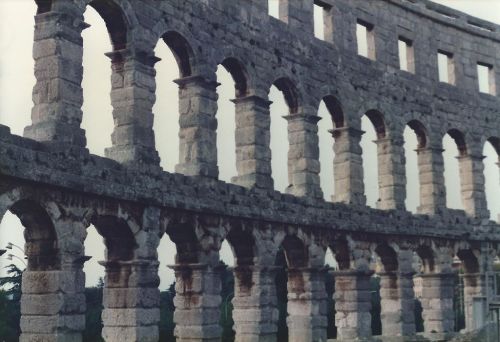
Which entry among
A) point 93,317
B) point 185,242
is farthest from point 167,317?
point 185,242

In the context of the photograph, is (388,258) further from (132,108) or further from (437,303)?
(132,108)

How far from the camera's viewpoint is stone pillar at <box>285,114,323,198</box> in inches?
878

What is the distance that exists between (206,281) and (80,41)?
18.1 ft

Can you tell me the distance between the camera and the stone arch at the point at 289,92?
22.5 metres

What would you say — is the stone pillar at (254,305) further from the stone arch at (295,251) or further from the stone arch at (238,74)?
the stone arch at (238,74)

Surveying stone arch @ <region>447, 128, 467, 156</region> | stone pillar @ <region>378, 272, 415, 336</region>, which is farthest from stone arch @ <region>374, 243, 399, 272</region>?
stone arch @ <region>447, 128, 467, 156</region>

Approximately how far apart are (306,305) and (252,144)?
408cm

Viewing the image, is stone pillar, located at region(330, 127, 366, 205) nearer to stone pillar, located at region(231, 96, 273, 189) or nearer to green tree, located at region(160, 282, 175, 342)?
stone pillar, located at region(231, 96, 273, 189)

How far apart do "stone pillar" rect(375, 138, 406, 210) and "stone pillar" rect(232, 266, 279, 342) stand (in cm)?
629

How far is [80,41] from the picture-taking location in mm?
16188

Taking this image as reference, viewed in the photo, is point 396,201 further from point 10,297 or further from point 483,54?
point 10,297

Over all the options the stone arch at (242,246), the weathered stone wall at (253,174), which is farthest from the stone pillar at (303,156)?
the stone arch at (242,246)

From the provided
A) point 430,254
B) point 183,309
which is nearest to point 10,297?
point 430,254

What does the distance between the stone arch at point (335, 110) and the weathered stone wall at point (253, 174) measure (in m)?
0.06
